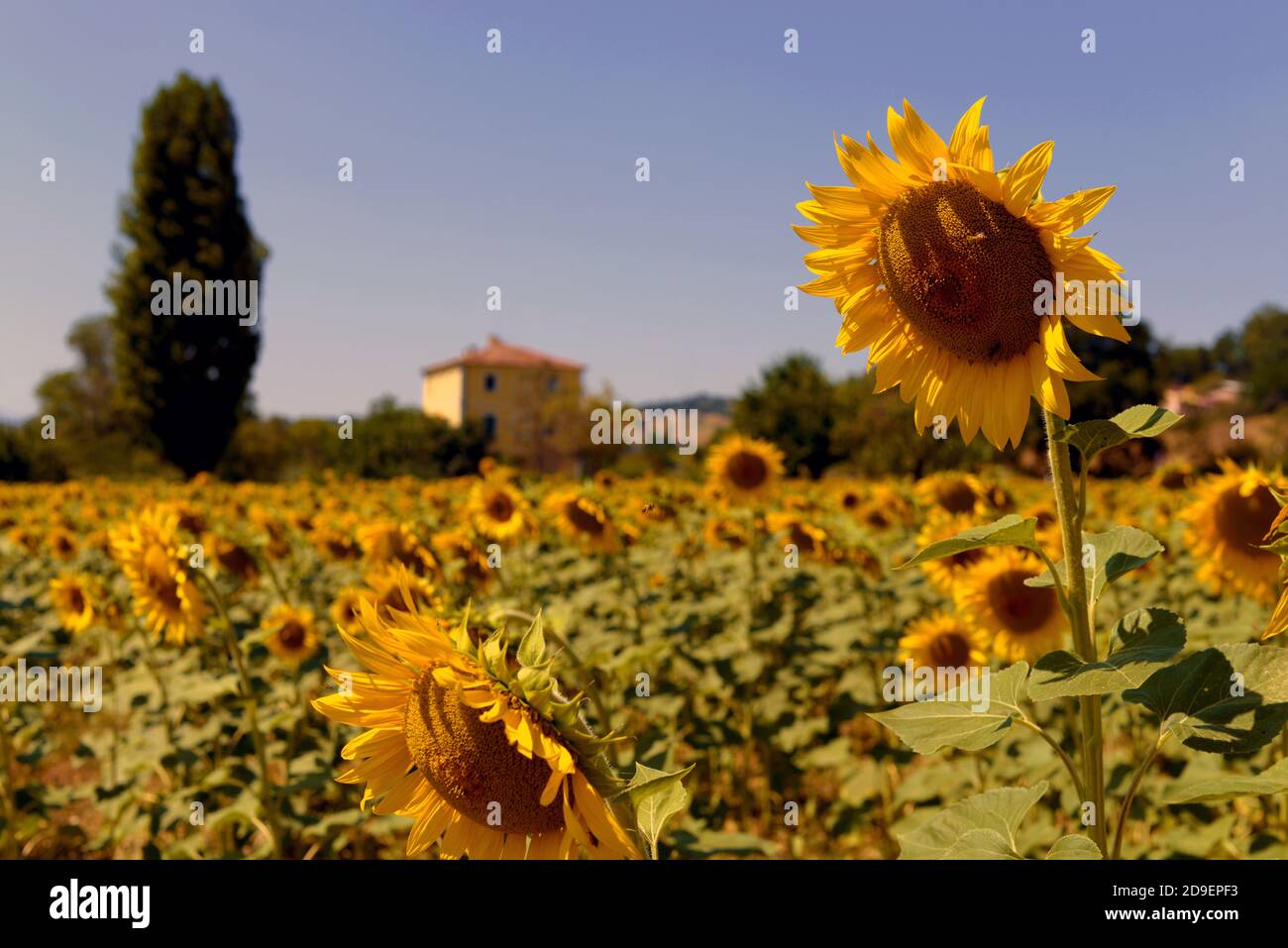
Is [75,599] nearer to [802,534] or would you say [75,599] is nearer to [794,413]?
[802,534]

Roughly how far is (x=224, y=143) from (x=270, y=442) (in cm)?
1448

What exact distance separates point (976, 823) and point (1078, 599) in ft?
1.41

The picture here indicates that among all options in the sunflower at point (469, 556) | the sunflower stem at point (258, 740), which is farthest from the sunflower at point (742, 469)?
the sunflower stem at point (258, 740)

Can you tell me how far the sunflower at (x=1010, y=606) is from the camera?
3701 mm

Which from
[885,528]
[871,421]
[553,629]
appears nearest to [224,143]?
[871,421]

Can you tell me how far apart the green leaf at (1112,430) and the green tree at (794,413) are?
26974 millimetres

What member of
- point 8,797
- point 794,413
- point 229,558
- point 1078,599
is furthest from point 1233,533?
point 794,413

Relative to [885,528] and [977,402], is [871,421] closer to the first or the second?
[885,528]

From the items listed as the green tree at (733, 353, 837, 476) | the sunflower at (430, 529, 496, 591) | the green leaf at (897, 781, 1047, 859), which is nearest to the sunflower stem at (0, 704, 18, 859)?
the sunflower at (430, 529, 496, 591)

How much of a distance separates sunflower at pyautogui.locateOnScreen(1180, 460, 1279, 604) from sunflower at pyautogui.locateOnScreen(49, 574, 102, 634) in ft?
17.6

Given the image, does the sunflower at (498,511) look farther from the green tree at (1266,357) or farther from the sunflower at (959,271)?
the green tree at (1266,357)

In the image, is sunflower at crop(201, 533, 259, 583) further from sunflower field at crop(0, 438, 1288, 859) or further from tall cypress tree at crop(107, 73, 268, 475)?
tall cypress tree at crop(107, 73, 268, 475)

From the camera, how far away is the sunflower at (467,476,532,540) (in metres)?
5.15
